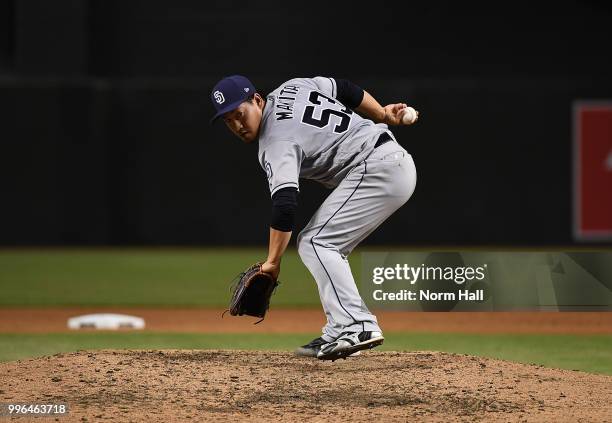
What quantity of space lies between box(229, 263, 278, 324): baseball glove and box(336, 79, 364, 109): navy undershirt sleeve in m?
1.02

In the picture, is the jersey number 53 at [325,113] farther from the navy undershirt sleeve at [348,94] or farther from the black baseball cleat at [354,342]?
the black baseball cleat at [354,342]

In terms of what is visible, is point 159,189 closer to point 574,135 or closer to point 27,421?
point 574,135

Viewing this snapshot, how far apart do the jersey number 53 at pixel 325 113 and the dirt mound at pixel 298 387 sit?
1.24 meters

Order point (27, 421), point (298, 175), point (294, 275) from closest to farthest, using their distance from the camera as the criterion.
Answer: point (27, 421), point (298, 175), point (294, 275)

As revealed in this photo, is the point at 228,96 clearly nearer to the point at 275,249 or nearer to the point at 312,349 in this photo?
the point at 275,249

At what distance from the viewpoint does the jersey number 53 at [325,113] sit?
5266 mm

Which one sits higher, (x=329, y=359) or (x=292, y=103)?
(x=292, y=103)

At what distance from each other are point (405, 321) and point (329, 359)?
3.70 meters

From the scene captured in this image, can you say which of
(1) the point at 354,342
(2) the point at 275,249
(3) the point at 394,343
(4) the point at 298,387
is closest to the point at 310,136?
(2) the point at 275,249

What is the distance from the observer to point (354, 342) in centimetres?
521

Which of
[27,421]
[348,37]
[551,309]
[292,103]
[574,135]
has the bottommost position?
[27,421]

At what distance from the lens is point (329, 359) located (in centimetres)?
543

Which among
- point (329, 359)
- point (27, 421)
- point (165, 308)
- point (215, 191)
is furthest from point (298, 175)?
point (215, 191)

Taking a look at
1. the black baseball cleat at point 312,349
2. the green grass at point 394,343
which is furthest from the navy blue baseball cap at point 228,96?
the green grass at point 394,343
